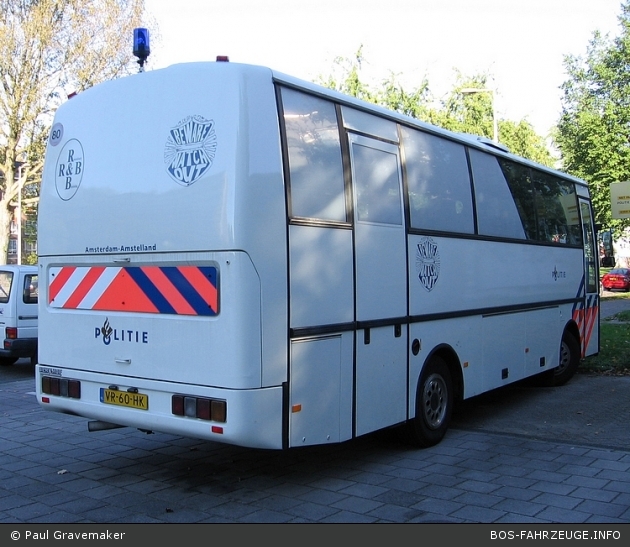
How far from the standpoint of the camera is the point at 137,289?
5660 mm

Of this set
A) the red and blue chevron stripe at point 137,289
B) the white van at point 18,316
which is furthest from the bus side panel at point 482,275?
the white van at point 18,316

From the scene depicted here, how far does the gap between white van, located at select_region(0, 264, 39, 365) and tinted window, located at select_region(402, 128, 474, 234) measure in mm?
8880

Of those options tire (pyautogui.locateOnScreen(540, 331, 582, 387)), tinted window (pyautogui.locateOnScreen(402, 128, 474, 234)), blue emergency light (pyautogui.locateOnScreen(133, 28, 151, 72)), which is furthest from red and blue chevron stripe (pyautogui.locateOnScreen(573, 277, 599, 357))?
blue emergency light (pyautogui.locateOnScreen(133, 28, 151, 72))

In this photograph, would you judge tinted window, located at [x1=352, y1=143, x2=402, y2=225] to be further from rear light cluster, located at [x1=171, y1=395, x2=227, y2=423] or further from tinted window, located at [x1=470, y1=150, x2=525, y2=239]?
rear light cluster, located at [x1=171, y1=395, x2=227, y2=423]

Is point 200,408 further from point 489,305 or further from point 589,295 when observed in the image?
point 589,295

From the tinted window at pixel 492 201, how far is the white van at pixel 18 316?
8886 millimetres

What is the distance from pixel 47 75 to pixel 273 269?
23.8 meters

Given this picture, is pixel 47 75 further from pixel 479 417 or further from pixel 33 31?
pixel 479 417

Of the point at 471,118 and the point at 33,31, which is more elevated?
the point at 33,31

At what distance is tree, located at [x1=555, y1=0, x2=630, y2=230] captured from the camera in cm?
3041

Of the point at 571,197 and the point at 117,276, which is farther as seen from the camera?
the point at 571,197

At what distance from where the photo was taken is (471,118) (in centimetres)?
2972

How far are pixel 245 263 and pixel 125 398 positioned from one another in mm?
1651

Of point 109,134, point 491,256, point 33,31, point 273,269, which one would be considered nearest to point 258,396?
point 273,269
